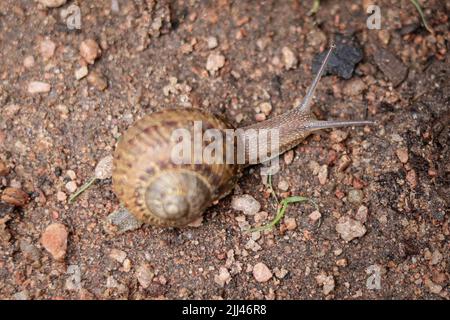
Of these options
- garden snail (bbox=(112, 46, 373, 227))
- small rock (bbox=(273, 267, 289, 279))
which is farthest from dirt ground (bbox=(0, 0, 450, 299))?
garden snail (bbox=(112, 46, 373, 227))

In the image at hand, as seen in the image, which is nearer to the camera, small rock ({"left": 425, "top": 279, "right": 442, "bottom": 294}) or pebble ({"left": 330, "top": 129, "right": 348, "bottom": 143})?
small rock ({"left": 425, "top": 279, "right": 442, "bottom": 294})

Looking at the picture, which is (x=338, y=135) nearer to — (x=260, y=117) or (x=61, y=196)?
(x=260, y=117)

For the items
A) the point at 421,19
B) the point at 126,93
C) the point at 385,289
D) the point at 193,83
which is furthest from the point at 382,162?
the point at 126,93

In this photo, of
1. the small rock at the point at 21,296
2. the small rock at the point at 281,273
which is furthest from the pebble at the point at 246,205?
the small rock at the point at 21,296

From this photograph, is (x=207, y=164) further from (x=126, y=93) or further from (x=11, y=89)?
(x=11, y=89)

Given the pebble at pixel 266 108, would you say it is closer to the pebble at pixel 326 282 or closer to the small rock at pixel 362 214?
the small rock at pixel 362 214

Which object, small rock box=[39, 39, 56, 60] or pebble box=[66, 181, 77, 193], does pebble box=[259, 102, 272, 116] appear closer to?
pebble box=[66, 181, 77, 193]
